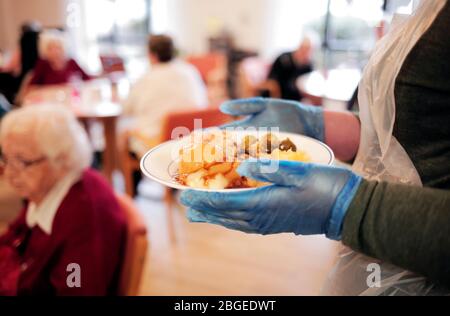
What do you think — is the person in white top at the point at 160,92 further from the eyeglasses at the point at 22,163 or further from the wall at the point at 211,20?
the wall at the point at 211,20

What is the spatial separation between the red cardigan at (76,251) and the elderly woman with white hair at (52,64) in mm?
2341

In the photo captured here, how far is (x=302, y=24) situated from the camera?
16.5 ft

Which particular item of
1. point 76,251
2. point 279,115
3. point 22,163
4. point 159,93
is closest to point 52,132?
point 22,163

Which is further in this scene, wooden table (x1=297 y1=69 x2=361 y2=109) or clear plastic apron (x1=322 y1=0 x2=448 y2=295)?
wooden table (x1=297 y1=69 x2=361 y2=109)

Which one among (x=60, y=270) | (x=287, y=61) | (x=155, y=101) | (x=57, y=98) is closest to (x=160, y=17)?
(x=287, y=61)

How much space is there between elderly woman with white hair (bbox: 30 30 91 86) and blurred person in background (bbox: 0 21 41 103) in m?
0.71

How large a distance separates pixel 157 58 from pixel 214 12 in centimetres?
328

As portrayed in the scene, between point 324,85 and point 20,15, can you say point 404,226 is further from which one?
point 20,15

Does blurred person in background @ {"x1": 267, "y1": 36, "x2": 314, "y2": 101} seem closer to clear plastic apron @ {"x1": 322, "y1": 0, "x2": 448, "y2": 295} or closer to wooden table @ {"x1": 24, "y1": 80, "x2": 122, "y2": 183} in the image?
wooden table @ {"x1": 24, "y1": 80, "x2": 122, "y2": 183}

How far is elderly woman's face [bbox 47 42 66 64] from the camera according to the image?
10.5ft

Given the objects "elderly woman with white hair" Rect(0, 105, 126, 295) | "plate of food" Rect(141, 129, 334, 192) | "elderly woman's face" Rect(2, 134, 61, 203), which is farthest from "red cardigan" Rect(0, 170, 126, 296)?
"plate of food" Rect(141, 129, 334, 192)

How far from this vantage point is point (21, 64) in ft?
13.4

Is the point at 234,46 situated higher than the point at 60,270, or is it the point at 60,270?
the point at 234,46
